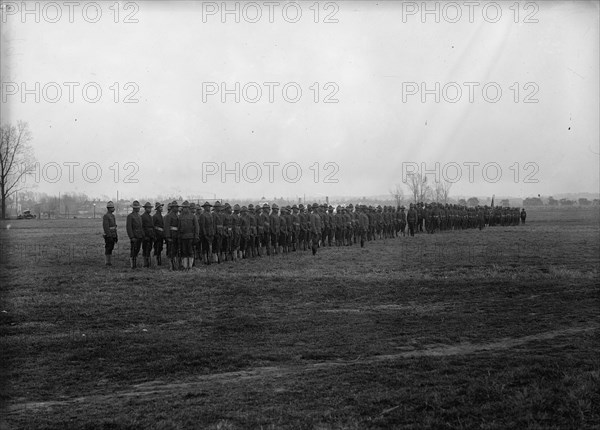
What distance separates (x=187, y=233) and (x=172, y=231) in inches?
17.1

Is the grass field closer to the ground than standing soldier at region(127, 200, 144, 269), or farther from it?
closer to the ground

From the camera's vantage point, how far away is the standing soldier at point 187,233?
1531 centimetres

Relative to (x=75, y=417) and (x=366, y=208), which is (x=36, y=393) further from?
(x=366, y=208)

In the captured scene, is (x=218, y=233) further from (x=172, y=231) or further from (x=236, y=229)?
(x=172, y=231)

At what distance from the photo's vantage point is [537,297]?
37.9 ft

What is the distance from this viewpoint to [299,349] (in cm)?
777

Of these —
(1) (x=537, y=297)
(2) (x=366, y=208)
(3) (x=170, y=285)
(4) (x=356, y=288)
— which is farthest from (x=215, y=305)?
(2) (x=366, y=208)

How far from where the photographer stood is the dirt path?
5.92 meters

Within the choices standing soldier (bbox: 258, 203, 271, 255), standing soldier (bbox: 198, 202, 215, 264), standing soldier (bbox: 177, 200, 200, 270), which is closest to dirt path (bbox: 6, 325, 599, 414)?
standing soldier (bbox: 177, 200, 200, 270)

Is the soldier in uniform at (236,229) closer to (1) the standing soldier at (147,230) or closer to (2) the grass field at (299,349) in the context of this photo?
(1) the standing soldier at (147,230)

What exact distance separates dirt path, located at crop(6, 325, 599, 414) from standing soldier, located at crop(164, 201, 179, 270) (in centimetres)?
893

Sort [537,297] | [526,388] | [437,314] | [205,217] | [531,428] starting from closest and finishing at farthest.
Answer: [531,428] < [526,388] < [437,314] < [537,297] < [205,217]

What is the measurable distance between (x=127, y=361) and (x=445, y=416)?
13.3 feet

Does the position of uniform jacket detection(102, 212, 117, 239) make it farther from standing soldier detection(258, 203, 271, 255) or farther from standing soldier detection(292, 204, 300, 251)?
standing soldier detection(292, 204, 300, 251)
